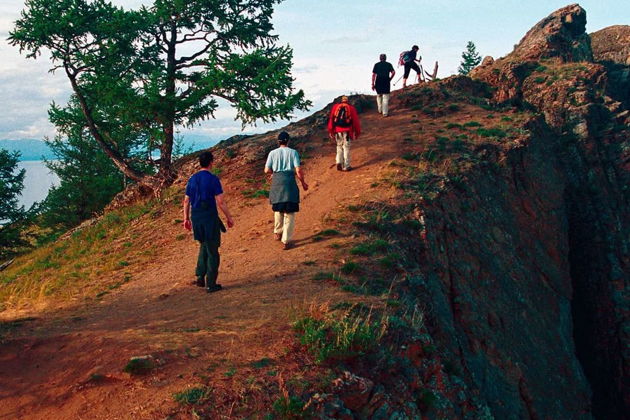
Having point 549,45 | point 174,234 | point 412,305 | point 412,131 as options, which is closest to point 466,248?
point 412,305

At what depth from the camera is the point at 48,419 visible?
5.63 m

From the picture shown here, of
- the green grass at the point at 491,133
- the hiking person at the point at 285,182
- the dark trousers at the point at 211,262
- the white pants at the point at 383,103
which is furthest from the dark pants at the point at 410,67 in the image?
the dark trousers at the point at 211,262

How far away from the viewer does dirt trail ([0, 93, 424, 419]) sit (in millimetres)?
5930

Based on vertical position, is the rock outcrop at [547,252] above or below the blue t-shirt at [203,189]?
below

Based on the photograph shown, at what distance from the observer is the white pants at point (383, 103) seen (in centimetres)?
2100

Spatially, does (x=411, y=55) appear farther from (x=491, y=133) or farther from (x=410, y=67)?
(x=491, y=133)

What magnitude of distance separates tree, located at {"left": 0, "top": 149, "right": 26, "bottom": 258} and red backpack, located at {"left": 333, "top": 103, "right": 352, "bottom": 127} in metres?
22.3

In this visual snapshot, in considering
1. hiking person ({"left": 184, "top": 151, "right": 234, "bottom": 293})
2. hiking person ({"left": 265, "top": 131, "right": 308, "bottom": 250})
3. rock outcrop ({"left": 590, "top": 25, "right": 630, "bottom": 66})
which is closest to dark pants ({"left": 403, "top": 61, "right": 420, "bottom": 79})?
hiking person ({"left": 265, "top": 131, "right": 308, "bottom": 250})

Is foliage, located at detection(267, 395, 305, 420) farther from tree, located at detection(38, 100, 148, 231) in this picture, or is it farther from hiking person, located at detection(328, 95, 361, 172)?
tree, located at detection(38, 100, 148, 231)

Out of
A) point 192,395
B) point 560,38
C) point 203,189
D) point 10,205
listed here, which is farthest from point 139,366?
point 560,38

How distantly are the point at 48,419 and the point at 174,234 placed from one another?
957 cm

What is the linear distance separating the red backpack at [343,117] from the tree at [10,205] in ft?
73.3

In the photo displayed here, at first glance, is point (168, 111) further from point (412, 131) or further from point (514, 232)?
point (514, 232)

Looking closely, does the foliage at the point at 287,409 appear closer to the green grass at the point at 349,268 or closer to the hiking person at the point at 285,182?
the green grass at the point at 349,268
